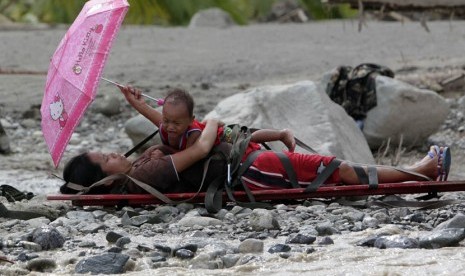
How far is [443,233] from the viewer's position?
567 centimetres

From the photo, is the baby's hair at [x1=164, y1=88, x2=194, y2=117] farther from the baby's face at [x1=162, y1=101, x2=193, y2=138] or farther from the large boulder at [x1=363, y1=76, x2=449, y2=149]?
the large boulder at [x1=363, y1=76, x2=449, y2=149]

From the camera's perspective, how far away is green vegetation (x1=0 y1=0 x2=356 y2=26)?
23.2 m

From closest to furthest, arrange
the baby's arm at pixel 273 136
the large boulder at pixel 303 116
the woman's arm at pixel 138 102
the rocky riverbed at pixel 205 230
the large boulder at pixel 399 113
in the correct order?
the rocky riverbed at pixel 205 230, the woman's arm at pixel 138 102, the baby's arm at pixel 273 136, the large boulder at pixel 303 116, the large boulder at pixel 399 113

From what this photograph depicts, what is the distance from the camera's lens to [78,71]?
682 centimetres

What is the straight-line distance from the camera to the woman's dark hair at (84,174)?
714 cm

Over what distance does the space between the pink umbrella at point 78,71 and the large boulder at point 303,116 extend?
2163 millimetres

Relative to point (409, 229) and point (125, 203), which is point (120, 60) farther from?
point (409, 229)

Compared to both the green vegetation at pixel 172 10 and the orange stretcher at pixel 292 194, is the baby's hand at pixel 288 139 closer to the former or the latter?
the orange stretcher at pixel 292 194

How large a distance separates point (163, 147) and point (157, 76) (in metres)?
7.80

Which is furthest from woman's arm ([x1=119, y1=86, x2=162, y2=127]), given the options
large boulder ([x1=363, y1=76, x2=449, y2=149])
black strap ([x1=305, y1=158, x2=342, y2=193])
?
large boulder ([x1=363, y1=76, x2=449, y2=149])

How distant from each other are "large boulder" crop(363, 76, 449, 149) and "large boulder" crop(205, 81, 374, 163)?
1.26 m

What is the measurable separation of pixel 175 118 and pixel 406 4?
4975mm

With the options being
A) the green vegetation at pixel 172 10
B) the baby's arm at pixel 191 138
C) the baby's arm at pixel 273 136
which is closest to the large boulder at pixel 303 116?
the baby's arm at pixel 273 136

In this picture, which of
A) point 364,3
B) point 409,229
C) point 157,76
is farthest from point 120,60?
point 409,229
